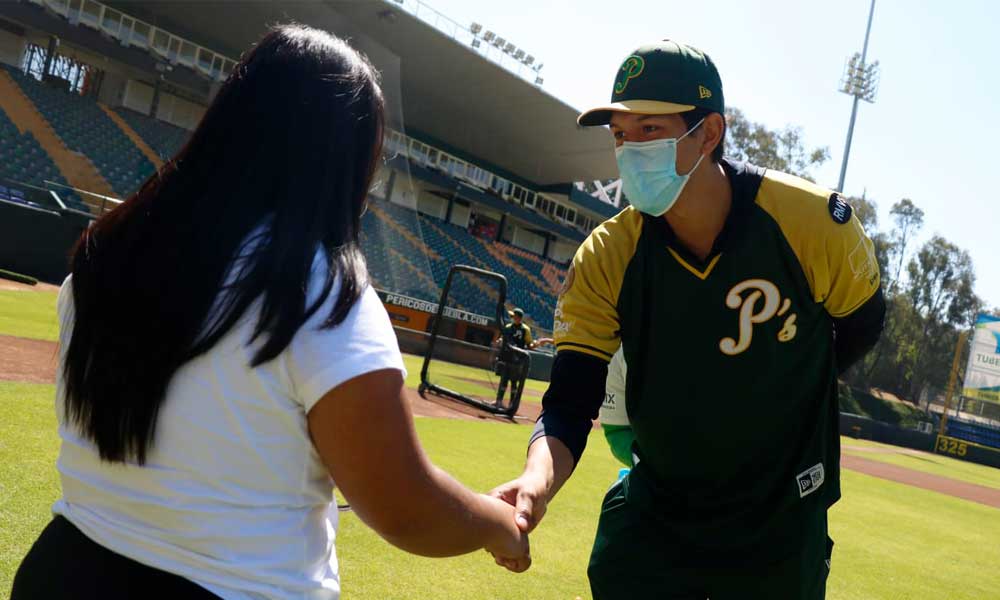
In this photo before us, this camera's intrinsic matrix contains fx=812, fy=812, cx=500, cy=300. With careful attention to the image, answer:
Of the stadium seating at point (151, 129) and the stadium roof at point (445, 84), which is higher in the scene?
the stadium roof at point (445, 84)

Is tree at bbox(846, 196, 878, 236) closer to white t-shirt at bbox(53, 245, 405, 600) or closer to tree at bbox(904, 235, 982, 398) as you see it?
tree at bbox(904, 235, 982, 398)

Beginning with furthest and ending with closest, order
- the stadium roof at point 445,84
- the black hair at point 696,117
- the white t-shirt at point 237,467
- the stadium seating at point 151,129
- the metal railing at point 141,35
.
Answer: the stadium seating at point 151,129, the stadium roof at point 445,84, the metal railing at point 141,35, the black hair at point 696,117, the white t-shirt at point 237,467

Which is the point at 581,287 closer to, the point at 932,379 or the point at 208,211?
the point at 208,211

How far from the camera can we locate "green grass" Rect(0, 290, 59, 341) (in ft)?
35.3

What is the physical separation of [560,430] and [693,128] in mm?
1098

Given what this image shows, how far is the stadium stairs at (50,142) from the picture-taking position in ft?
75.0

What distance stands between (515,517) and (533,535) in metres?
3.91

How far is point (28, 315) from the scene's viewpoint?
40.4ft

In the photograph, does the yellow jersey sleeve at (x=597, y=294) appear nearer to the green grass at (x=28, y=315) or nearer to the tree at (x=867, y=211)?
the green grass at (x=28, y=315)

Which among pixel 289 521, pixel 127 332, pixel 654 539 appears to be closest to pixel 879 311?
pixel 654 539

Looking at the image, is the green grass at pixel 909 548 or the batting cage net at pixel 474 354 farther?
the batting cage net at pixel 474 354

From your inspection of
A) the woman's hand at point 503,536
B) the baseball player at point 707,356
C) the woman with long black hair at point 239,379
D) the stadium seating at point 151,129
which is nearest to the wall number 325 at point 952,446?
the stadium seating at point 151,129

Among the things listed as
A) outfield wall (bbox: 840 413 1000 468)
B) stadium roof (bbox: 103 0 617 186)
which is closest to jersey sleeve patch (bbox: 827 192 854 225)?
stadium roof (bbox: 103 0 617 186)

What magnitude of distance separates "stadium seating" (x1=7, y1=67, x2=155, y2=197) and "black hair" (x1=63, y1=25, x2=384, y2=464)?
24820 mm
